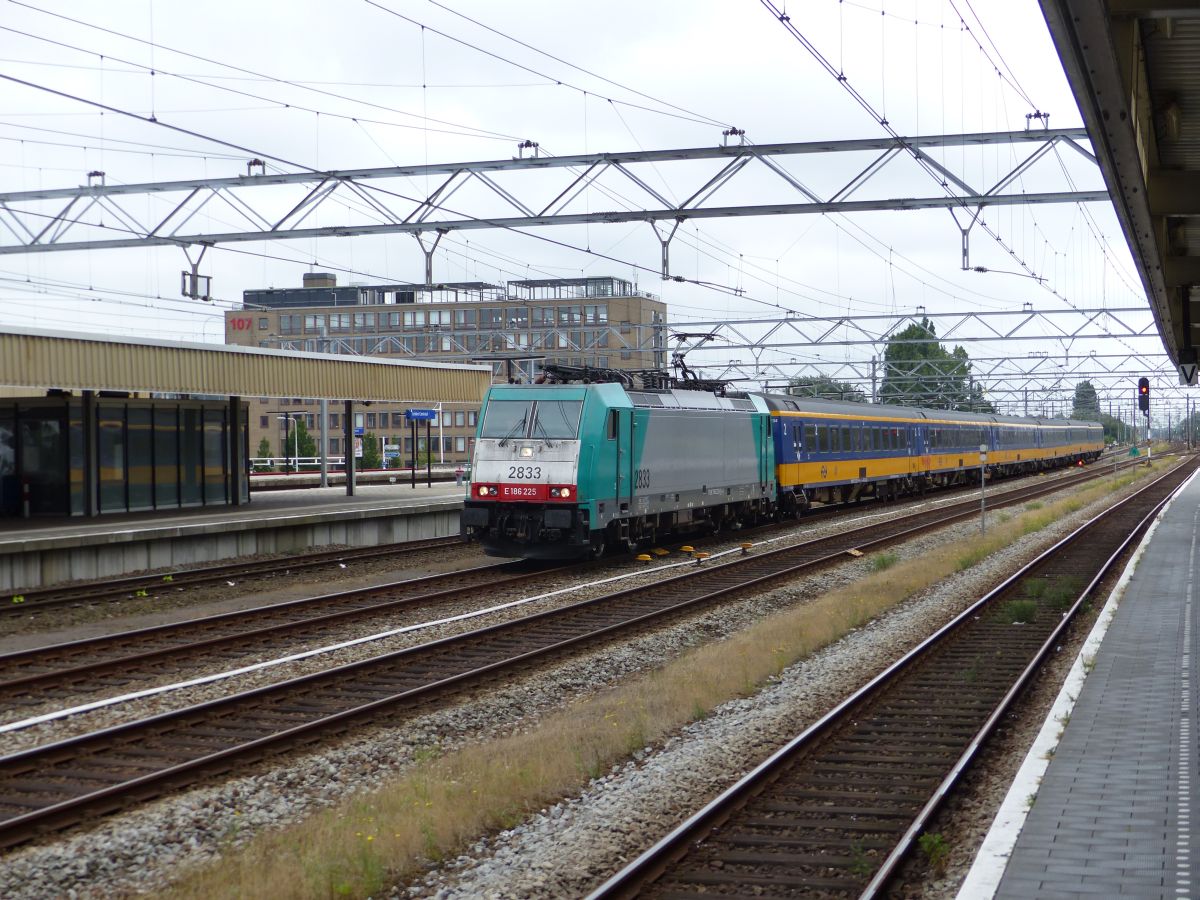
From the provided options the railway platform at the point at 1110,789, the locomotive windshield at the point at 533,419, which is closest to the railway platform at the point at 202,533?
the locomotive windshield at the point at 533,419

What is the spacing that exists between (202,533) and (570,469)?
24.3 feet

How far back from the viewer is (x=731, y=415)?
2669 centimetres

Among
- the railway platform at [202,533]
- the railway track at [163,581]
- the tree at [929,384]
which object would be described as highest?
the tree at [929,384]

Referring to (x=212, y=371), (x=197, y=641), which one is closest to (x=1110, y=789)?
(x=197, y=641)

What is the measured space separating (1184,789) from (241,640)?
9.77m

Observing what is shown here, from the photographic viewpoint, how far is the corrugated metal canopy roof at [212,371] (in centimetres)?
2209

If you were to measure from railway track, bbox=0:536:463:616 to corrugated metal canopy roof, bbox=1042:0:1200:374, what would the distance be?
14.1 m

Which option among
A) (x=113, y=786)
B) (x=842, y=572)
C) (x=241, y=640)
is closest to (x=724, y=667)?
(x=241, y=640)

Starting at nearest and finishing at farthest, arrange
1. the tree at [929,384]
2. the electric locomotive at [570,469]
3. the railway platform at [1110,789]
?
the railway platform at [1110,789], the electric locomotive at [570,469], the tree at [929,384]

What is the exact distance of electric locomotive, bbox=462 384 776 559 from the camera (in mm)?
20000

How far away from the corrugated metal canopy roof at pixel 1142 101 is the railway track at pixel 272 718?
7.17 meters

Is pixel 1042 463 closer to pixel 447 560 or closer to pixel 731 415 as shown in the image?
pixel 731 415

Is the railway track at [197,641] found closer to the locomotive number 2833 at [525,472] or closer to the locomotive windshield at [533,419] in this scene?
the locomotive number 2833 at [525,472]

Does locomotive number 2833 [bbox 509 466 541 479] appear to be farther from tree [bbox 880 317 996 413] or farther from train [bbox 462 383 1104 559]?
tree [bbox 880 317 996 413]
